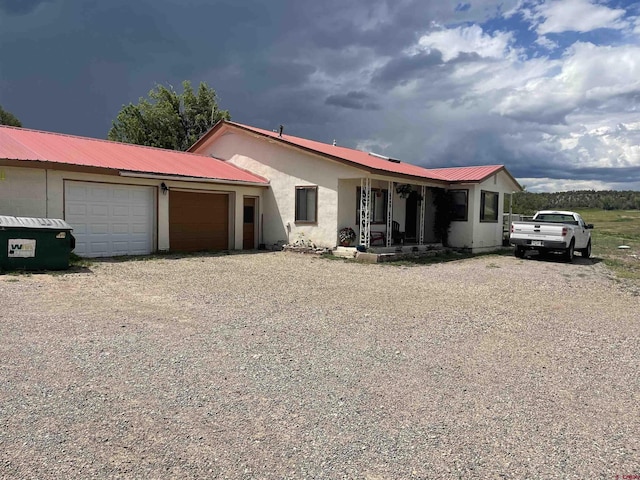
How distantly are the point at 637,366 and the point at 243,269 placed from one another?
8932mm

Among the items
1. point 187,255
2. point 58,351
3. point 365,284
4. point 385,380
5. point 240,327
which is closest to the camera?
point 385,380

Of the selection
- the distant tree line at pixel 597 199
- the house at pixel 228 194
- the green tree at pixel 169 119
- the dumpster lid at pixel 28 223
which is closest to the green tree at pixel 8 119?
the green tree at pixel 169 119

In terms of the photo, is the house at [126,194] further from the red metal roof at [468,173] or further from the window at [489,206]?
the window at [489,206]

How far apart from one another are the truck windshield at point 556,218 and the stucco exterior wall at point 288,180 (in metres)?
7.55

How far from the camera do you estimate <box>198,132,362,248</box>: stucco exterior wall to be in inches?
646

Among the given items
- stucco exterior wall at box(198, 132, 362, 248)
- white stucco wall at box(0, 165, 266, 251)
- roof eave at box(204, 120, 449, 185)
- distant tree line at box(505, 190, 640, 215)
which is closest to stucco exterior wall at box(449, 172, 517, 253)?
roof eave at box(204, 120, 449, 185)

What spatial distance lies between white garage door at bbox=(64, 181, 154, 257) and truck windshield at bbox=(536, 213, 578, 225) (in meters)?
13.7

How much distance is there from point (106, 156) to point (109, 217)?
6.77 feet

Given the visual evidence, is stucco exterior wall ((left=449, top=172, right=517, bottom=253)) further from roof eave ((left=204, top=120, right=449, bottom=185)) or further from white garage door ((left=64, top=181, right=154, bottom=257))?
white garage door ((left=64, top=181, right=154, bottom=257))

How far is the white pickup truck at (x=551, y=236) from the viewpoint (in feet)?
51.5

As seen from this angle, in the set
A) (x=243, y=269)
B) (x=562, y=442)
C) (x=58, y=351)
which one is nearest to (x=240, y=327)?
(x=58, y=351)

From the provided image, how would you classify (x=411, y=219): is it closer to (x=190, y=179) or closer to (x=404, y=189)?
(x=404, y=189)

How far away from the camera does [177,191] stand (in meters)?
16.0

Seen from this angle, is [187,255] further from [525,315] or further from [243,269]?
[525,315]
